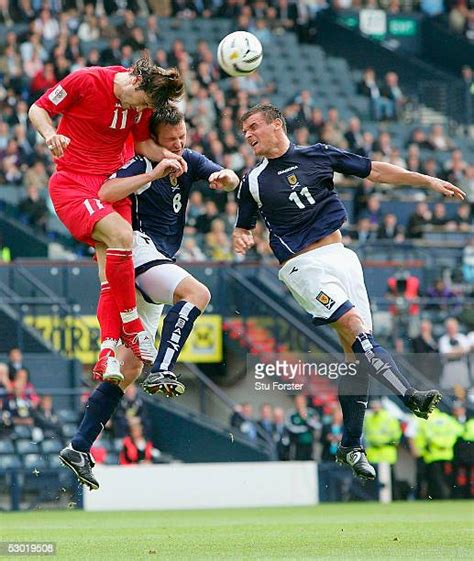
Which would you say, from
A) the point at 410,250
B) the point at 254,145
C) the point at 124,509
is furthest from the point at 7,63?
the point at 254,145

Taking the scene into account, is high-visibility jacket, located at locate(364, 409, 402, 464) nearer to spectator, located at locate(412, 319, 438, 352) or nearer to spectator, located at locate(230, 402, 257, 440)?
spectator, located at locate(412, 319, 438, 352)

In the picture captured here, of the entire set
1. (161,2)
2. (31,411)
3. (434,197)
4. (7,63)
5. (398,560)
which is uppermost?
(161,2)

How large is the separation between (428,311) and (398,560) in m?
13.6

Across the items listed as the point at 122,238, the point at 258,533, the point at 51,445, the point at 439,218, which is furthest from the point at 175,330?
the point at 439,218

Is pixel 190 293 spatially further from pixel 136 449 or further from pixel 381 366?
pixel 136 449

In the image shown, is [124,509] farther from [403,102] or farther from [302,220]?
[403,102]

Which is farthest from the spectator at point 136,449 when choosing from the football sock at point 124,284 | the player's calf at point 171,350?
the player's calf at point 171,350

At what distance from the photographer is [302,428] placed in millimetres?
21578

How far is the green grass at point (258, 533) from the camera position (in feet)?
36.4

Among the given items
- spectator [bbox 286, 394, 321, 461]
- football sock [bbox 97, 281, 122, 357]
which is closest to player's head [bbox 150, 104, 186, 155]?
football sock [bbox 97, 281, 122, 357]

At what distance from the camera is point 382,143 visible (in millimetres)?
28359

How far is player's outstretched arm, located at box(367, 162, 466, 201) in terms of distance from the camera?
12148 mm

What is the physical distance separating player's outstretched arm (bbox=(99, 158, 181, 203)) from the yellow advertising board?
31.7ft

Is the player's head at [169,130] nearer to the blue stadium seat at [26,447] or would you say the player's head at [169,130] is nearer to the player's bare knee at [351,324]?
the player's bare knee at [351,324]
